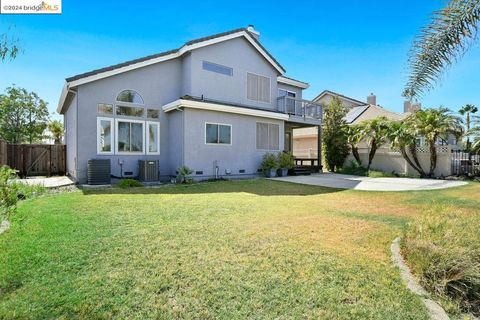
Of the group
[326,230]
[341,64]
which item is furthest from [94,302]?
[341,64]

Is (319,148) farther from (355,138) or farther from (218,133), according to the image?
(218,133)

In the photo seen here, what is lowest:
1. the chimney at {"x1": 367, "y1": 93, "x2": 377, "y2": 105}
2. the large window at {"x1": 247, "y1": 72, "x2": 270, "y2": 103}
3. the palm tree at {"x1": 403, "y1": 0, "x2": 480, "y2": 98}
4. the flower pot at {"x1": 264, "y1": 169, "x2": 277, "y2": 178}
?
the flower pot at {"x1": 264, "y1": 169, "x2": 277, "y2": 178}

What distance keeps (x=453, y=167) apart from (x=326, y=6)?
1254cm

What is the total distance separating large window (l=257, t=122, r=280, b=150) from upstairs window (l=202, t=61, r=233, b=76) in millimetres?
3550

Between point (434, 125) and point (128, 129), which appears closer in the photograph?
point (128, 129)

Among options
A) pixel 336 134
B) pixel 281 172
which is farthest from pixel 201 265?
pixel 336 134

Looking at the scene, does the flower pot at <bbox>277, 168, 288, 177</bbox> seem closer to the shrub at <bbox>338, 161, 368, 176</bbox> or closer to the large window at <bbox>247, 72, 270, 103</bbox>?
the large window at <bbox>247, 72, 270, 103</bbox>

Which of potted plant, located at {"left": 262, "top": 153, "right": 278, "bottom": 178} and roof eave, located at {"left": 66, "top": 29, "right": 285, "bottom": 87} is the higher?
roof eave, located at {"left": 66, "top": 29, "right": 285, "bottom": 87}

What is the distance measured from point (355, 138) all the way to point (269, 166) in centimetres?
778

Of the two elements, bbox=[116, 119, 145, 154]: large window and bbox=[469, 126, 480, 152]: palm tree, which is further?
bbox=[469, 126, 480, 152]: palm tree

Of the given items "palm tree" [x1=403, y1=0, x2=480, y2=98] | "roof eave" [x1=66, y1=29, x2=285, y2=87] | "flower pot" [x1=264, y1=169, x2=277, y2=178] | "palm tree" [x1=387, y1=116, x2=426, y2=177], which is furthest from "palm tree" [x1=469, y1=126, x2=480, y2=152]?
"palm tree" [x1=403, y1=0, x2=480, y2=98]

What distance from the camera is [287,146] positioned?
22.9m

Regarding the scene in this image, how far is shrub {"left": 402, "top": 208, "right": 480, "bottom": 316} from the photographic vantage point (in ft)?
11.0

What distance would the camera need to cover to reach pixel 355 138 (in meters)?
20.1
